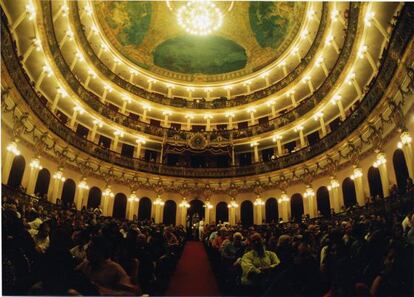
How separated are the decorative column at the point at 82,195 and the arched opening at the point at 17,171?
196 inches

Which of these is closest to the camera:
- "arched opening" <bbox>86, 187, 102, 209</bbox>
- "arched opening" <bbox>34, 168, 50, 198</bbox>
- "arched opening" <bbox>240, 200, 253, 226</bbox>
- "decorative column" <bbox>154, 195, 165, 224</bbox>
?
"arched opening" <bbox>34, 168, 50, 198</bbox>

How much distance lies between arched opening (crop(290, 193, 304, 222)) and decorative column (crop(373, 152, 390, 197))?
845 cm

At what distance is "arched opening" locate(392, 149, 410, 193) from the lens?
14.4 m

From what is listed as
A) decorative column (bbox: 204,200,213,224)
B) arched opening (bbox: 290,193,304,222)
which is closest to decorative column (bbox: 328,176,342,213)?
arched opening (bbox: 290,193,304,222)

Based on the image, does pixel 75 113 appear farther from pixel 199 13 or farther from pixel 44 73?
pixel 199 13

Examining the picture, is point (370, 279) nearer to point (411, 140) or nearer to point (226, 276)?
point (226, 276)

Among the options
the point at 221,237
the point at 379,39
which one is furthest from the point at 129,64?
the point at 221,237

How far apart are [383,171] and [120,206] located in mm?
20929

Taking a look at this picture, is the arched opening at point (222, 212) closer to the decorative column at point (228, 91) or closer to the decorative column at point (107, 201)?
the decorative column at point (107, 201)

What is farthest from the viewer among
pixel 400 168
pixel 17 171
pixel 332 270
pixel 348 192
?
pixel 348 192

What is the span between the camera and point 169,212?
88.2 ft

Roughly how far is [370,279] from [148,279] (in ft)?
12.7

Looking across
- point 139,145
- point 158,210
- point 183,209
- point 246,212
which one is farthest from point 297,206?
point 139,145

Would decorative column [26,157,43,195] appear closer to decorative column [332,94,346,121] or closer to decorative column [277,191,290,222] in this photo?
decorative column [277,191,290,222]
